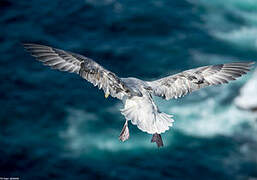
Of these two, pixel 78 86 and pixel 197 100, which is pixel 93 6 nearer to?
pixel 78 86

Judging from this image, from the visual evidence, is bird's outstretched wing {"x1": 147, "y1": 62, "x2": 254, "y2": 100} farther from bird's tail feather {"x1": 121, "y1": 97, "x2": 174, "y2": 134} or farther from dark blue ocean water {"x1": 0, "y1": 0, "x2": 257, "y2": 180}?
dark blue ocean water {"x1": 0, "y1": 0, "x2": 257, "y2": 180}

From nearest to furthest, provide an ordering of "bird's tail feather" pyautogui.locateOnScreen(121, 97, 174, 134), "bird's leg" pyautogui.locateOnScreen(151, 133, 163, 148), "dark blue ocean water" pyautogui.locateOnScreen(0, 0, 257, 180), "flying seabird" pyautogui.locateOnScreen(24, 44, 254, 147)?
"bird's tail feather" pyautogui.locateOnScreen(121, 97, 174, 134) < "flying seabird" pyautogui.locateOnScreen(24, 44, 254, 147) < "bird's leg" pyautogui.locateOnScreen(151, 133, 163, 148) < "dark blue ocean water" pyautogui.locateOnScreen(0, 0, 257, 180)

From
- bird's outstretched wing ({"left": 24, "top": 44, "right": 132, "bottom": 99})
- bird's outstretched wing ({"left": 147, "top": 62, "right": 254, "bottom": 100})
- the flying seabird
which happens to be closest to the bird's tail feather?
the flying seabird

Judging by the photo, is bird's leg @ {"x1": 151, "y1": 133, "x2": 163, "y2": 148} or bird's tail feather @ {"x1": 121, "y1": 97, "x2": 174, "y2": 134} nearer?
bird's tail feather @ {"x1": 121, "y1": 97, "x2": 174, "y2": 134}

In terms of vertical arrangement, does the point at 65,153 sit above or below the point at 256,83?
below

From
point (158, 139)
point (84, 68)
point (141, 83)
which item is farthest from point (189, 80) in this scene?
point (84, 68)

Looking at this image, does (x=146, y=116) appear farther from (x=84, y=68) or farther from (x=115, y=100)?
(x=115, y=100)

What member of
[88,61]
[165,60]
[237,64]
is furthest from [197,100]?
[88,61]

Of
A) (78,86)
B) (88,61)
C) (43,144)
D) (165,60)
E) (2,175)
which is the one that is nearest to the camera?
(88,61)
